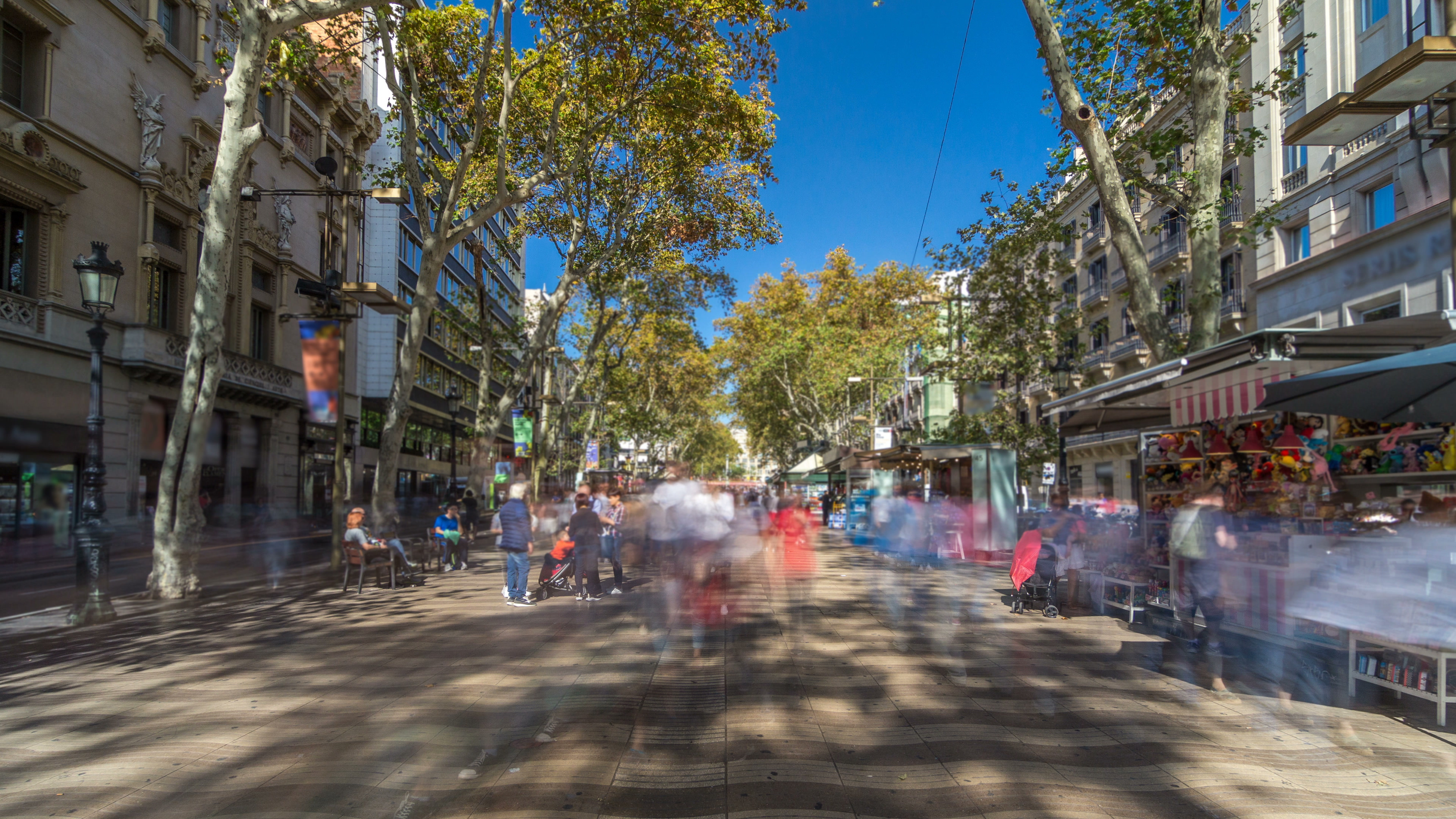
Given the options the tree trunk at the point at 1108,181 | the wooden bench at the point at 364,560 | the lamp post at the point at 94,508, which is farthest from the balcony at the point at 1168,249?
the lamp post at the point at 94,508

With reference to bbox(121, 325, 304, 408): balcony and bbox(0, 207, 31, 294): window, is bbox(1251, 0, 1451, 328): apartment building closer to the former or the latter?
bbox(121, 325, 304, 408): balcony

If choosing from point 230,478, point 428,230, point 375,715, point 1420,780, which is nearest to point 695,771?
point 375,715

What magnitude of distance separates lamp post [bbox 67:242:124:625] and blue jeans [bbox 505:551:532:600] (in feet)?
14.2

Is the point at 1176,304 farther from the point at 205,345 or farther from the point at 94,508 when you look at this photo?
the point at 94,508

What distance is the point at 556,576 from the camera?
37.7 feet

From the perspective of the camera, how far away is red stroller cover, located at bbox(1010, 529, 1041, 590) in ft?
32.9

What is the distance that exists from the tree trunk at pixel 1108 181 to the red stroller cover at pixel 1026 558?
259 centimetres

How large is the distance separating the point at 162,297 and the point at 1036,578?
2352 cm

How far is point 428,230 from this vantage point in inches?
562

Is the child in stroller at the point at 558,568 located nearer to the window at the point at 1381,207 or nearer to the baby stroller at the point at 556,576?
the baby stroller at the point at 556,576

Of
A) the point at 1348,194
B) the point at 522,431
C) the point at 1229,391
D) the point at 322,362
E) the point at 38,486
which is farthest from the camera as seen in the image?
the point at 522,431

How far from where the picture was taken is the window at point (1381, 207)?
48.5ft

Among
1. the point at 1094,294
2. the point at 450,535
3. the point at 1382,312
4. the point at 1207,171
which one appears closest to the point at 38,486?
the point at 450,535

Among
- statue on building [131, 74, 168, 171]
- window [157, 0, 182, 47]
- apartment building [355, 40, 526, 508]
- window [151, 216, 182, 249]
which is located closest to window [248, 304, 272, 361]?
apartment building [355, 40, 526, 508]
